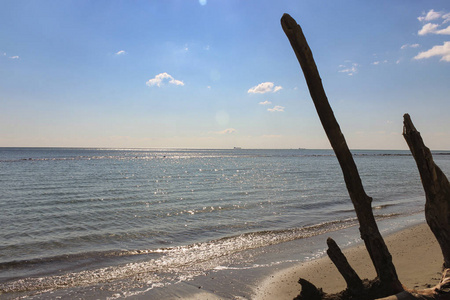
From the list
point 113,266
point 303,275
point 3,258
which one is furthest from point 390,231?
point 3,258

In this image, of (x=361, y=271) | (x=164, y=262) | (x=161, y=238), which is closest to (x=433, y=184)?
(x=361, y=271)

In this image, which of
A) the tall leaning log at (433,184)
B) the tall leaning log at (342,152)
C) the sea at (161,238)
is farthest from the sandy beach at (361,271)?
the tall leaning log at (342,152)

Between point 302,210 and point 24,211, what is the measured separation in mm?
13604

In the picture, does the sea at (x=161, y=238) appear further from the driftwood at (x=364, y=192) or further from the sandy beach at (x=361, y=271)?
the driftwood at (x=364, y=192)

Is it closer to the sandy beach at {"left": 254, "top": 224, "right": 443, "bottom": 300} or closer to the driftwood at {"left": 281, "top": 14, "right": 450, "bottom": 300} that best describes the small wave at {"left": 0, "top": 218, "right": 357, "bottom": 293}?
the sandy beach at {"left": 254, "top": 224, "right": 443, "bottom": 300}

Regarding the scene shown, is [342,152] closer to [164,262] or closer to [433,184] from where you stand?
[433,184]

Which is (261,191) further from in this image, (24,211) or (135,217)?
(24,211)

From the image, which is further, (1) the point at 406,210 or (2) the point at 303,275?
(1) the point at 406,210

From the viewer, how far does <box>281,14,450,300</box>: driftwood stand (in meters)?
3.40

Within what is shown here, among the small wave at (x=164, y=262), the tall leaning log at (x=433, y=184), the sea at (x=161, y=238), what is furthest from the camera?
the small wave at (x=164, y=262)

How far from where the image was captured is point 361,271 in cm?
714

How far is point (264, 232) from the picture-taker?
11.3 meters

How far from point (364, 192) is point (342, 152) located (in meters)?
0.57

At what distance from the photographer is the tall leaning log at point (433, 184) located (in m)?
3.53
